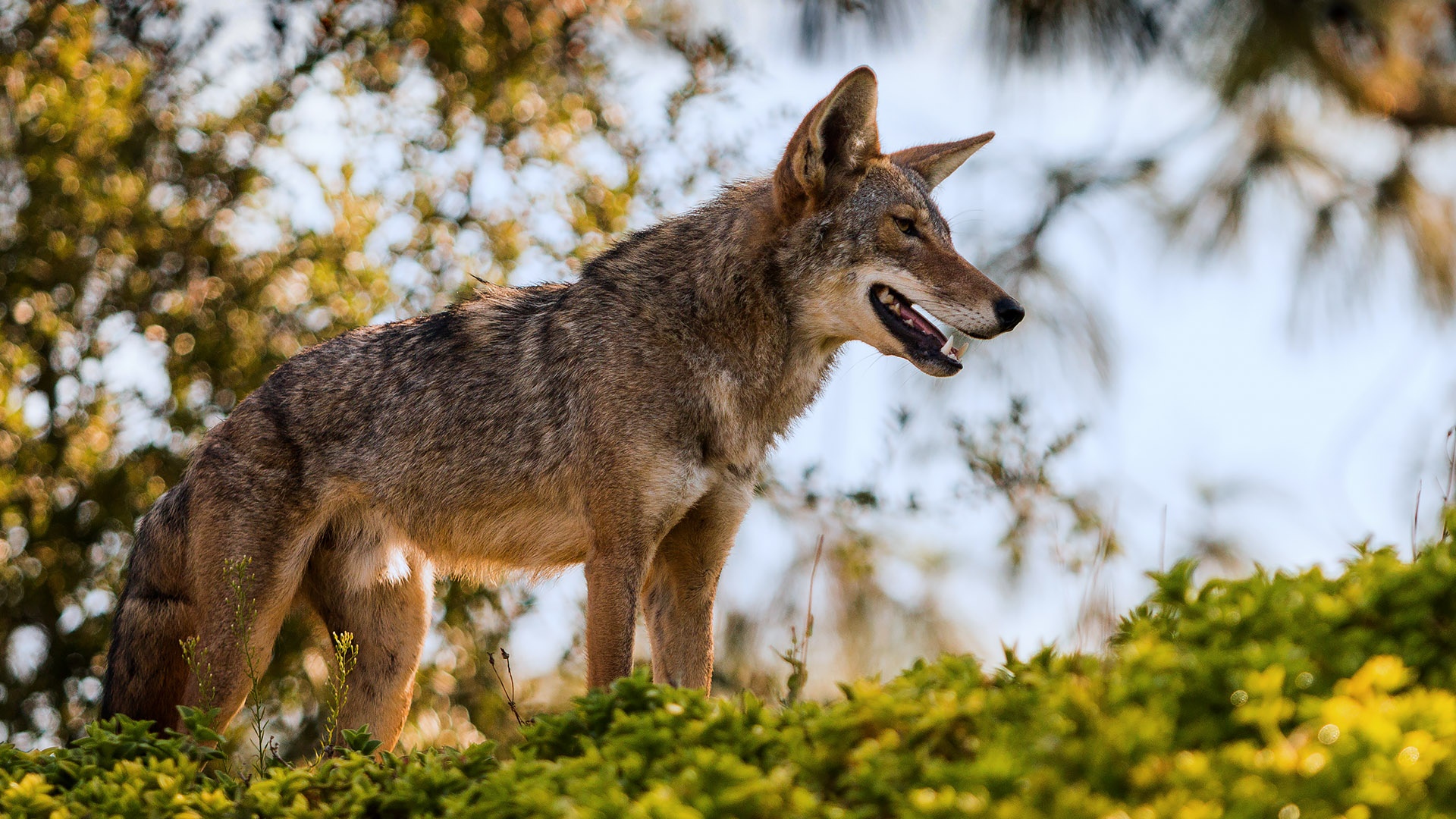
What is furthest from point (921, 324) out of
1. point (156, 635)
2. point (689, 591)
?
point (156, 635)

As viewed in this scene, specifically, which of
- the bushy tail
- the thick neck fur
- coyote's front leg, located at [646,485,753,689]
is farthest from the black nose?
the bushy tail

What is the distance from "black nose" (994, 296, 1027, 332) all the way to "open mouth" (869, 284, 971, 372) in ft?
0.72

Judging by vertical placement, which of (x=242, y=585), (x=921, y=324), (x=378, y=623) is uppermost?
(x=921, y=324)

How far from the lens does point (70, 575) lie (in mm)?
8695

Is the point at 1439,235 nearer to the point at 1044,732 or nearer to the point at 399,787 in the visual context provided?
the point at 1044,732

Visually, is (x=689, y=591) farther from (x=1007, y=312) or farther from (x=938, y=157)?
(x=938, y=157)

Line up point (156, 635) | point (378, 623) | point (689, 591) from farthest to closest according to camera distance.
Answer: point (378, 623) < point (156, 635) < point (689, 591)

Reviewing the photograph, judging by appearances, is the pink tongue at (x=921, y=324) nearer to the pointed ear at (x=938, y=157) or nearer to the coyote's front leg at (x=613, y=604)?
the pointed ear at (x=938, y=157)

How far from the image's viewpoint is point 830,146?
5.17m

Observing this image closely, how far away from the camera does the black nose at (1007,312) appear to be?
487 cm

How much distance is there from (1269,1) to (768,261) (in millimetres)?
4259

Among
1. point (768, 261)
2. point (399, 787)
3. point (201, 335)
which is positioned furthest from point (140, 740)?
point (201, 335)

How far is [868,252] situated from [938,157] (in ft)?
2.96

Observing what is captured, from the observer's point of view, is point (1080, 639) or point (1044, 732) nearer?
point (1044, 732)
